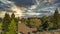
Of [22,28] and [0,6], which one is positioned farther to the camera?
[0,6]

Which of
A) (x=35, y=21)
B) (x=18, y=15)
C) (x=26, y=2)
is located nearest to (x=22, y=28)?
(x=35, y=21)

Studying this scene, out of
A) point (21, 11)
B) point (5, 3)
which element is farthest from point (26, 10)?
point (5, 3)

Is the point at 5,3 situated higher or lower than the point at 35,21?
higher

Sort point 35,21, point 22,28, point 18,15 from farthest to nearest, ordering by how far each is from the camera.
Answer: point 18,15 → point 35,21 → point 22,28

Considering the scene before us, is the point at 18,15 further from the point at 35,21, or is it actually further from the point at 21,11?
the point at 35,21

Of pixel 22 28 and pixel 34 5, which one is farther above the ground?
pixel 34 5

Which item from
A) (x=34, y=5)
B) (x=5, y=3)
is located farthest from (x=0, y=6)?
(x=34, y=5)

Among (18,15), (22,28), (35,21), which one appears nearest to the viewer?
(22,28)

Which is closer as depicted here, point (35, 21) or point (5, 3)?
point (35, 21)

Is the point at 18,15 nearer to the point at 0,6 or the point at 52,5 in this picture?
the point at 0,6
